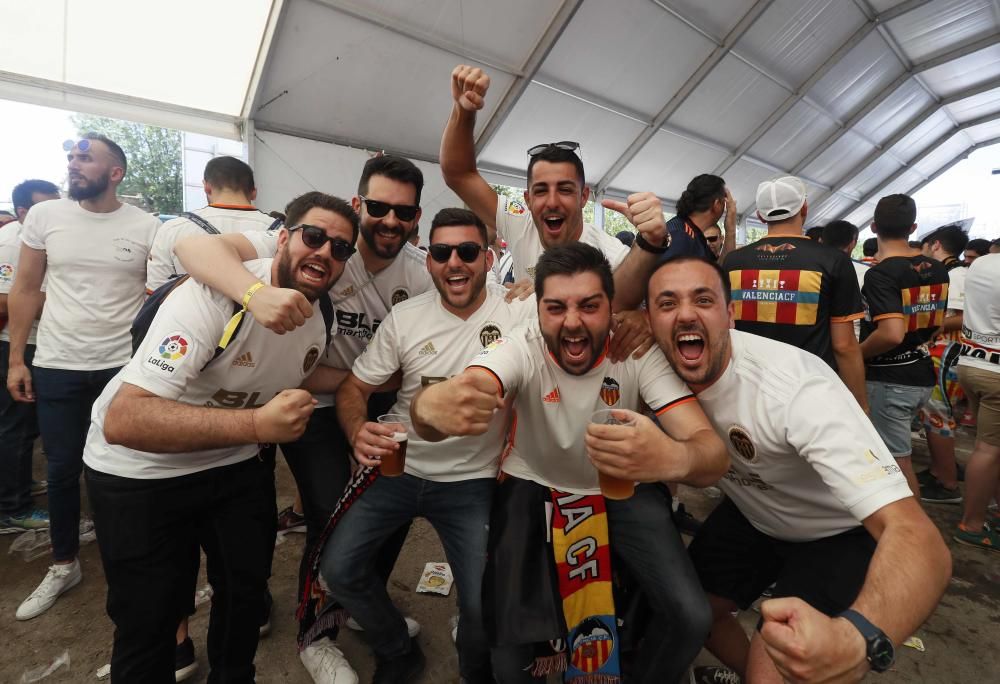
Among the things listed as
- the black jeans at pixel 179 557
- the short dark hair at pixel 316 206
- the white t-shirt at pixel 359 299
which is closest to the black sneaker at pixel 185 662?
the black jeans at pixel 179 557

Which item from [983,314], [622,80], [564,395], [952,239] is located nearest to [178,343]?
[564,395]

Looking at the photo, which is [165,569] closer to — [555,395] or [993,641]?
[555,395]

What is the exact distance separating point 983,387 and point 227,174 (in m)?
6.23

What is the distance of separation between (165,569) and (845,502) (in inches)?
105

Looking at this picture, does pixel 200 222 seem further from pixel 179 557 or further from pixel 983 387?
pixel 983 387

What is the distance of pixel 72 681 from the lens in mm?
2381

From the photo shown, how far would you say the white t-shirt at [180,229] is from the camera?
9.86 ft

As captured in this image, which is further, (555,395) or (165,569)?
(555,395)

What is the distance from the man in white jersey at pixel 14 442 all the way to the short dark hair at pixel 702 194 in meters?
5.13

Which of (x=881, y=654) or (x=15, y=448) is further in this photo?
(x=15, y=448)

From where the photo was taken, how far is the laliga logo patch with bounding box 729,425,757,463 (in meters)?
1.91

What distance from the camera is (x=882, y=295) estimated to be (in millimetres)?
3508

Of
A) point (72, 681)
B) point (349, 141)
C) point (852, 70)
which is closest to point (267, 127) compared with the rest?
point (349, 141)

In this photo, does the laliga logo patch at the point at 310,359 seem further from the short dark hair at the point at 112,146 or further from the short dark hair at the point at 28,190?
the short dark hair at the point at 28,190
